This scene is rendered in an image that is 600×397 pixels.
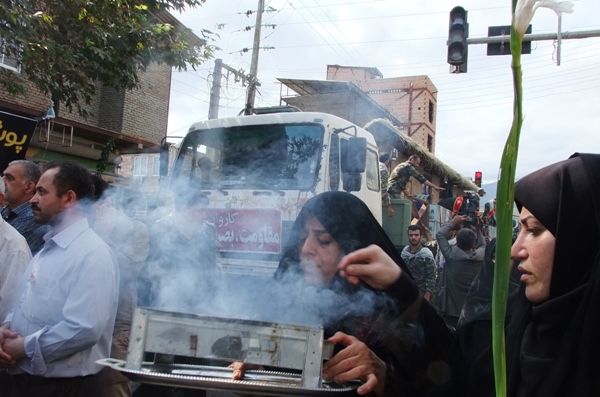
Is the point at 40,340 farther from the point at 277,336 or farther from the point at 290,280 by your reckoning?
the point at 277,336

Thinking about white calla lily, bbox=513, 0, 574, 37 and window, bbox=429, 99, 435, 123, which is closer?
white calla lily, bbox=513, 0, 574, 37

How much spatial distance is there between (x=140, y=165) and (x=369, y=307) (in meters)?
13.7

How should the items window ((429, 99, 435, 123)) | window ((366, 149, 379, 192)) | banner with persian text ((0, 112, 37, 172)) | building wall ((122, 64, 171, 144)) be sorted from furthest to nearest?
window ((429, 99, 435, 123)), building wall ((122, 64, 171, 144)), window ((366, 149, 379, 192)), banner with persian text ((0, 112, 37, 172))

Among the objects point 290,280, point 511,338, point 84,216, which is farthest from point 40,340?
point 511,338

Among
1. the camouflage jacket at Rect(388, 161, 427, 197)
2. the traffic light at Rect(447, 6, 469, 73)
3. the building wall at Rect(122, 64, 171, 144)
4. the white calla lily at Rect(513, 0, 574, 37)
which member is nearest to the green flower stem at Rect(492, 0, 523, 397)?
the white calla lily at Rect(513, 0, 574, 37)

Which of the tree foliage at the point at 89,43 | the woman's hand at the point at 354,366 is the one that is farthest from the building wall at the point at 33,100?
the woman's hand at the point at 354,366

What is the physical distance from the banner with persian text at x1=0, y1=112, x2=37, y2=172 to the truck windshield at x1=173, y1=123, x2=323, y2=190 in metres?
2.45

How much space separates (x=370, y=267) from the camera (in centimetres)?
150

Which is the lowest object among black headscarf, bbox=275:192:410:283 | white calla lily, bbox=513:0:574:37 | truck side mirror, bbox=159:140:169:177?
black headscarf, bbox=275:192:410:283

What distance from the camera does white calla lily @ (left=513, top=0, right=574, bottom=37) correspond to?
847 mm

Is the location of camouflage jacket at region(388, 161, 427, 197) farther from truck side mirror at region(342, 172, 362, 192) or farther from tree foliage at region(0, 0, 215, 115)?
tree foliage at region(0, 0, 215, 115)

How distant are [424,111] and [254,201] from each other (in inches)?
1134

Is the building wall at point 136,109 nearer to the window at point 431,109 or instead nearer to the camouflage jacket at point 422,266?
the camouflage jacket at point 422,266

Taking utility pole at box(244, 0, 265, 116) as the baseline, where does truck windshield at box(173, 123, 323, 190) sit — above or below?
below
